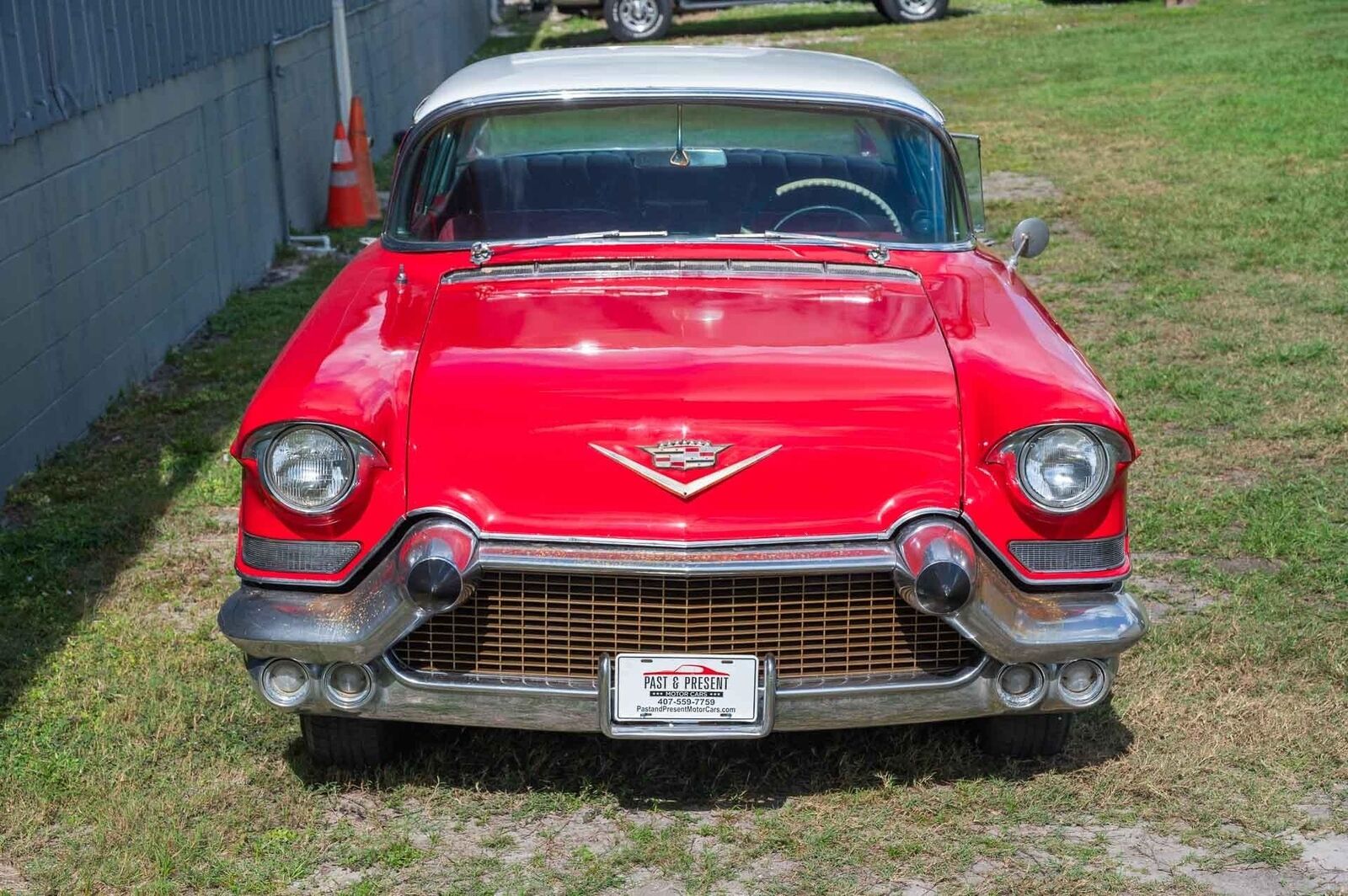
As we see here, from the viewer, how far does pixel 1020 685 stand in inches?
140

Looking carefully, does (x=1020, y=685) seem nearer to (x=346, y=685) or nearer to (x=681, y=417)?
(x=681, y=417)

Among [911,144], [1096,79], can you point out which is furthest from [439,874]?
[1096,79]

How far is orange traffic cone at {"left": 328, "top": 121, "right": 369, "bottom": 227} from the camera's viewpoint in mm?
11156

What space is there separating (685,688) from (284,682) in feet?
2.89

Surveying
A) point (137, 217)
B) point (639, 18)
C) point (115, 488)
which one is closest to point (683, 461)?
point (115, 488)

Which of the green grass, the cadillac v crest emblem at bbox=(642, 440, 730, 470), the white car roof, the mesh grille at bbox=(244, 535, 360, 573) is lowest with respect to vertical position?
the green grass

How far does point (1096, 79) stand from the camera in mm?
17562

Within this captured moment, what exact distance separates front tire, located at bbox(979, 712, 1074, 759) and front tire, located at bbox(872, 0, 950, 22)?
21.5 metres

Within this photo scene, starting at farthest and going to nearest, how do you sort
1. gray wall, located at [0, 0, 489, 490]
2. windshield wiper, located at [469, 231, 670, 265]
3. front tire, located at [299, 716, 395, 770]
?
gray wall, located at [0, 0, 489, 490] → windshield wiper, located at [469, 231, 670, 265] → front tire, located at [299, 716, 395, 770]

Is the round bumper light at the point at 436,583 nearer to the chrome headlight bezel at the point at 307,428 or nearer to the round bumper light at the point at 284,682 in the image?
the chrome headlight bezel at the point at 307,428

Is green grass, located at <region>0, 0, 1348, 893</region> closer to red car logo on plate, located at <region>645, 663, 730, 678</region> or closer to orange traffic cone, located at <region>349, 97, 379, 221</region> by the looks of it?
red car logo on plate, located at <region>645, 663, 730, 678</region>

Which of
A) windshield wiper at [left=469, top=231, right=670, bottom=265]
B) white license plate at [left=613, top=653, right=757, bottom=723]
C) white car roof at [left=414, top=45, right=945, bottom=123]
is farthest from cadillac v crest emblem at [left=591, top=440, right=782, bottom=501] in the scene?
white car roof at [left=414, top=45, right=945, bottom=123]

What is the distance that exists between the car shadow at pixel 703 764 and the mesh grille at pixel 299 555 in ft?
A: 2.03

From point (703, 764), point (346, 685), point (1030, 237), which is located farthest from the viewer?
point (1030, 237)
